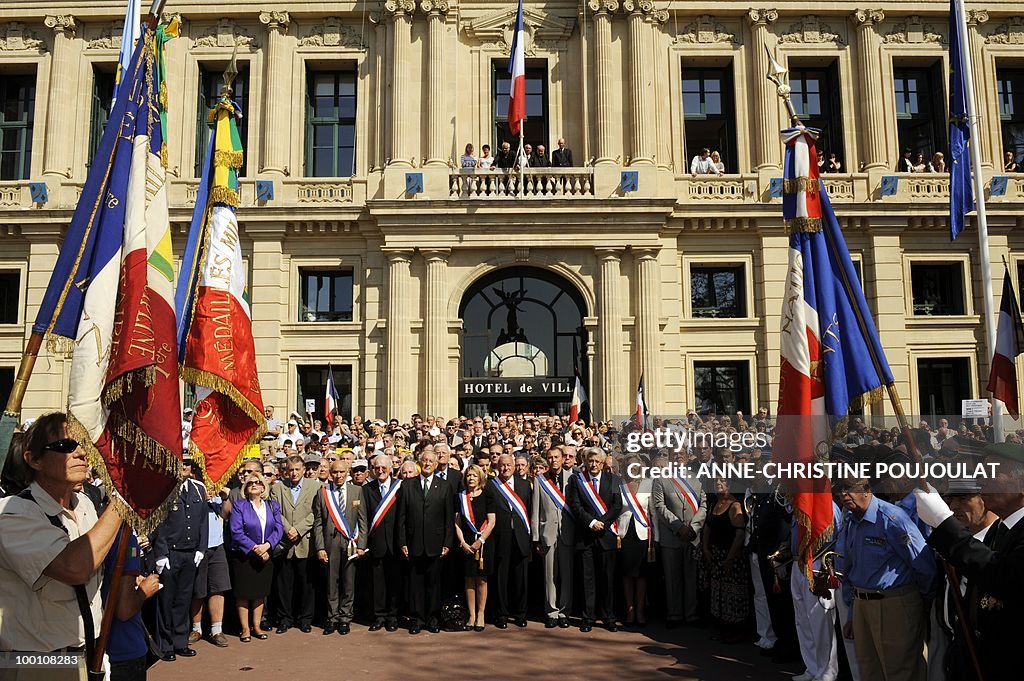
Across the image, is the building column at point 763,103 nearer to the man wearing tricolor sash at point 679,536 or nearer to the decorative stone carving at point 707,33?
the decorative stone carving at point 707,33

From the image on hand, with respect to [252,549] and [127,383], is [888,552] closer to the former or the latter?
[127,383]

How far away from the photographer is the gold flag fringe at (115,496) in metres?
4.33

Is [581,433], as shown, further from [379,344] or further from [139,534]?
[139,534]

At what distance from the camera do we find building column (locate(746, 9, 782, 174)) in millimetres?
23797

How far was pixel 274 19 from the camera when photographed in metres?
24.3

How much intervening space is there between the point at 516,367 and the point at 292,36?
12.8 m

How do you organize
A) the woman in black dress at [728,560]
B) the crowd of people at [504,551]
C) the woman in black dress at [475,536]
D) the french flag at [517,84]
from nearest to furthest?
the crowd of people at [504,551] < the woman in black dress at [728,560] < the woman in black dress at [475,536] < the french flag at [517,84]

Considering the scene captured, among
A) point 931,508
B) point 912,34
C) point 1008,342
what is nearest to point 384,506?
point 931,508

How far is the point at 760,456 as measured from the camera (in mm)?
9031

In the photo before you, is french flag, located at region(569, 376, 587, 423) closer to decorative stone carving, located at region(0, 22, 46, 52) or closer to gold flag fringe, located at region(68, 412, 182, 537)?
gold flag fringe, located at region(68, 412, 182, 537)

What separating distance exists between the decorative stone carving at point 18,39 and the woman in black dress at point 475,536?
23.3 metres

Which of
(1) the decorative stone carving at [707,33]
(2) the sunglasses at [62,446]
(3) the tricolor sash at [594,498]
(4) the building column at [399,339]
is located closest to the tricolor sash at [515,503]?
(3) the tricolor sash at [594,498]

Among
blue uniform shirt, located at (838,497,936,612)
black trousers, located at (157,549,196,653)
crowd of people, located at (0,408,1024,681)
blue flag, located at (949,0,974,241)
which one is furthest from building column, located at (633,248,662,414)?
blue uniform shirt, located at (838,497,936,612)

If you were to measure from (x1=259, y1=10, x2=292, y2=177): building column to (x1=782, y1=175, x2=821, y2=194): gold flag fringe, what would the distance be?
18753 mm
